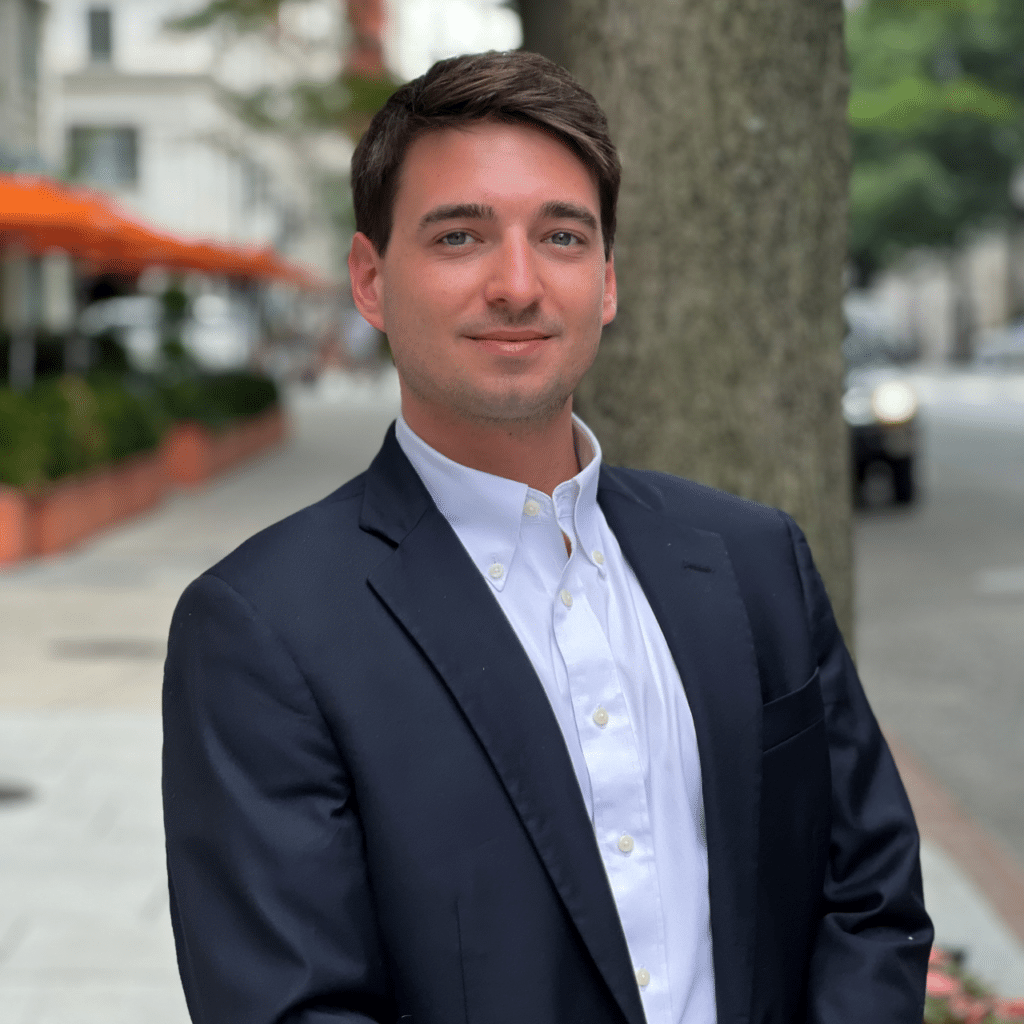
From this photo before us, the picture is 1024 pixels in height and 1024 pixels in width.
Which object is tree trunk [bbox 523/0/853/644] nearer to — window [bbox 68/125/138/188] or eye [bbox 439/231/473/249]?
eye [bbox 439/231/473/249]

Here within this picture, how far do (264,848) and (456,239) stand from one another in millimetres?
672

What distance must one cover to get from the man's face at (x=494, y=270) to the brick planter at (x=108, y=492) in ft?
32.6

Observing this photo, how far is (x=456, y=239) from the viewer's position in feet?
5.50

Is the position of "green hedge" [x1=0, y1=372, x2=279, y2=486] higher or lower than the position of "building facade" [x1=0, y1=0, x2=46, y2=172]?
lower

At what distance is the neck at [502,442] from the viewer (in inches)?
68.4

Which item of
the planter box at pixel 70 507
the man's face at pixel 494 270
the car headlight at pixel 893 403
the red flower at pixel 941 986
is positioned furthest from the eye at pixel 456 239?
the car headlight at pixel 893 403

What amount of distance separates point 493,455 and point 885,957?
2.40 ft

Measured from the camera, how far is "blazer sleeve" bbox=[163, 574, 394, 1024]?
1.55 m

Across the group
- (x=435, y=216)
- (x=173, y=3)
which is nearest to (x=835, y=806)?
(x=435, y=216)

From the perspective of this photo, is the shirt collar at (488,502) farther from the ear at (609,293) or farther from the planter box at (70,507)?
the planter box at (70,507)

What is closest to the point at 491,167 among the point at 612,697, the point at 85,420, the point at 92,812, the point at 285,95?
the point at 612,697

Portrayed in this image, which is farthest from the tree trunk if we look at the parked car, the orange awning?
the parked car

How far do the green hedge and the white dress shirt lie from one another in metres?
9.96

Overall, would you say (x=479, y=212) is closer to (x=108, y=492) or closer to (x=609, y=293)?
(x=609, y=293)
